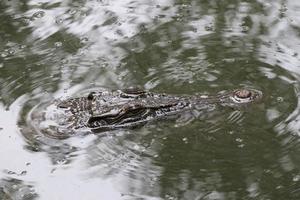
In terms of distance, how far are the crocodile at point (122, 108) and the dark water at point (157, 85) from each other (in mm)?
102

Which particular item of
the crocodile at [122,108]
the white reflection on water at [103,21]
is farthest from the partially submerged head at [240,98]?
the white reflection on water at [103,21]

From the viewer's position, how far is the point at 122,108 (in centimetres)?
507

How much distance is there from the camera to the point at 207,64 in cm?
607

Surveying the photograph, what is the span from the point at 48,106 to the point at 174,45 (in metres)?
1.75

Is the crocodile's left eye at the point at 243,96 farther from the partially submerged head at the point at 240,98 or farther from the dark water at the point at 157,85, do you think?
the dark water at the point at 157,85

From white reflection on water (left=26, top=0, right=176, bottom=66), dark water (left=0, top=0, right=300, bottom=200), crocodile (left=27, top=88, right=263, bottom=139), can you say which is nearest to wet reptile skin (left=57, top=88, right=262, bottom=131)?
crocodile (left=27, top=88, right=263, bottom=139)

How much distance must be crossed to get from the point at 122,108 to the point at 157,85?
2.63ft

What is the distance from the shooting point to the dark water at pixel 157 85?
4.61 m

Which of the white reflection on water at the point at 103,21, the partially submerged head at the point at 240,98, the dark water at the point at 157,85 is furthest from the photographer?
Answer: the white reflection on water at the point at 103,21

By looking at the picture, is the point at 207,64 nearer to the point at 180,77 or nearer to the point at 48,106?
the point at 180,77

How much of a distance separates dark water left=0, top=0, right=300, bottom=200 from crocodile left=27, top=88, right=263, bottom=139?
0.10 meters

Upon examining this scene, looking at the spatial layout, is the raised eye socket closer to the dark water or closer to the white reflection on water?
the dark water

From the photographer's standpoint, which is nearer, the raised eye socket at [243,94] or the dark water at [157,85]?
the dark water at [157,85]

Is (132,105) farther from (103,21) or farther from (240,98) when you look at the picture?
(103,21)
